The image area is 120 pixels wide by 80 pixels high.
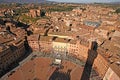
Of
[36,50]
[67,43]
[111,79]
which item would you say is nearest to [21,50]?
[36,50]

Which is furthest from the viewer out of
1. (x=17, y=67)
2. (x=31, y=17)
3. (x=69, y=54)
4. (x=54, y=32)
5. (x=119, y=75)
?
(x=31, y=17)

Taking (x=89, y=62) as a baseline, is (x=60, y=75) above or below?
below

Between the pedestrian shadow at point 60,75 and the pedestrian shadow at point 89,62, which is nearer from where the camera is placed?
the pedestrian shadow at point 60,75

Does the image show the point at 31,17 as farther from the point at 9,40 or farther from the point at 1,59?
the point at 1,59

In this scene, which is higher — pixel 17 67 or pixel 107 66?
pixel 107 66

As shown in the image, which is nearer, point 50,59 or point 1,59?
point 1,59

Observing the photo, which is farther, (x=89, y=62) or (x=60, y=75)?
(x=89, y=62)

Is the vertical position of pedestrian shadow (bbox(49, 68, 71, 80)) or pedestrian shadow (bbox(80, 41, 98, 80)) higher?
pedestrian shadow (bbox(80, 41, 98, 80))

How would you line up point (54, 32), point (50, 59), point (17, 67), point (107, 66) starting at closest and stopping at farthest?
point (107, 66) → point (17, 67) → point (50, 59) → point (54, 32)

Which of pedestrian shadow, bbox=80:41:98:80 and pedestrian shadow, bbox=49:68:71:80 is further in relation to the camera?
pedestrian shadow, bbox=80:41:98:80

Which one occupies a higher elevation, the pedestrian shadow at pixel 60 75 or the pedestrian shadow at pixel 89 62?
the pedestrian shadow at pixel 89 62
